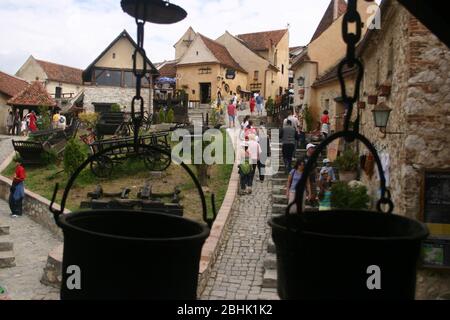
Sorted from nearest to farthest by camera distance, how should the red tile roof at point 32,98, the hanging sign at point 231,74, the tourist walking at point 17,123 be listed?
the tourist walking at point 17,123, the red tile roof at point 32,98, the hanging sign at point 231,74

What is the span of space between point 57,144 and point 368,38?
513 inches

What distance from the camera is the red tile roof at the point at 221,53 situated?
4026 centimetres

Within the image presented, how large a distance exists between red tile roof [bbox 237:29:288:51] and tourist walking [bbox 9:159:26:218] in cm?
3723

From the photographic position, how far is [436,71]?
7.10m

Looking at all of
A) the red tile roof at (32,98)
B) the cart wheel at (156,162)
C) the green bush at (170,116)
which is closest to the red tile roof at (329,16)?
the green bush at (170,116)

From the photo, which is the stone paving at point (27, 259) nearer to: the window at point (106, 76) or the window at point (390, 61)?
the window at point (390, 61)

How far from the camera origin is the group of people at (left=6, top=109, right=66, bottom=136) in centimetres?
2486

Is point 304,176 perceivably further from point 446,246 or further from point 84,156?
point 84,156

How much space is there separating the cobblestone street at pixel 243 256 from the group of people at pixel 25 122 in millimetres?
16107

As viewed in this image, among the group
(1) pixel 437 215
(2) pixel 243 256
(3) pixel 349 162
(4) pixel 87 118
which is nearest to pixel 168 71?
(4) pixel 87 118

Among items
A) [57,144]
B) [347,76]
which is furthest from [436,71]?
[57,144]

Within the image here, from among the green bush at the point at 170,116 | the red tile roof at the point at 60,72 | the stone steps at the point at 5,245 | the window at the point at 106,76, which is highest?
the red tile roof at the point at 60,72

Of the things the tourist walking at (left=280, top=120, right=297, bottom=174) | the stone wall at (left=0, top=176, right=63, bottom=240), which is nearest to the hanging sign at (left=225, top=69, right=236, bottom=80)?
the tourist walking at (left=280, top=120, right=297, bottom=174)

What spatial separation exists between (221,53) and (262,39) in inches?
311
